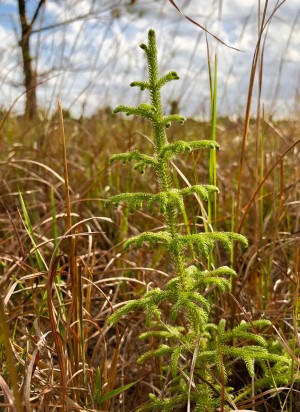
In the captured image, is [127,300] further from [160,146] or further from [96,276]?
[160,146]

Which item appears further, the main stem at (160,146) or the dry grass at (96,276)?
the dry grass at (96,276)

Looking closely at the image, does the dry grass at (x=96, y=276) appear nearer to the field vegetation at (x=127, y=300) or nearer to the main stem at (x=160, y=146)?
the field vegetation at (x=127, y=300)

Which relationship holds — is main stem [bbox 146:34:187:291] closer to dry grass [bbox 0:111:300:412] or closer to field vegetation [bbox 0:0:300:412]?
field vegetation [bbox 0:0:300:412]

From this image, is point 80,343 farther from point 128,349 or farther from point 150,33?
point 150,33

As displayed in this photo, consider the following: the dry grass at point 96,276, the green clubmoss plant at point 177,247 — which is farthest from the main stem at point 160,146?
the dry grass at point 96,276

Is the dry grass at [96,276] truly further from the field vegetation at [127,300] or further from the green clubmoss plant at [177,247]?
the green clubmoss plant at [177,247]

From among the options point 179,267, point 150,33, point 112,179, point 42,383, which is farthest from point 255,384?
point 112,179

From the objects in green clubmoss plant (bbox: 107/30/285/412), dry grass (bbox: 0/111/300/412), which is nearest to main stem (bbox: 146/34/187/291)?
green clubmoss plant (bbox: 107/30/285/412)

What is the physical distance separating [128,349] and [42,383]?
0.42m

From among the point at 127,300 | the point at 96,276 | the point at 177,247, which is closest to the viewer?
the point at 177,247

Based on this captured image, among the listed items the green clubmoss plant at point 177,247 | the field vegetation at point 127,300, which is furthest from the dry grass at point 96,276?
the green clubmoss plant at point 177,247

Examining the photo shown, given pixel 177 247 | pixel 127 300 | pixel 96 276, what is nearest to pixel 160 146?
pixel 177 247

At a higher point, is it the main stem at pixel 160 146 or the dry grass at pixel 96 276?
the main stem at pixel 160 146

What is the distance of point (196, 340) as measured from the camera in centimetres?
136
